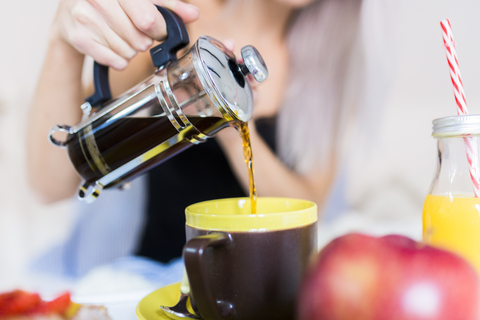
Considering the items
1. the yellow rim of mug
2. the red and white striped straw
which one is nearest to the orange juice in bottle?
the red and white striped straw

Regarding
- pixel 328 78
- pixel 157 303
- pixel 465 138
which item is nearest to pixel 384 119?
pixel 328 78

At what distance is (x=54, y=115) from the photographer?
0.84 m

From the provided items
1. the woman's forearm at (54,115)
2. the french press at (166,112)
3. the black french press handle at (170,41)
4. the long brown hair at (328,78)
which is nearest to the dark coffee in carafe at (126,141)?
the french press at (166,112)

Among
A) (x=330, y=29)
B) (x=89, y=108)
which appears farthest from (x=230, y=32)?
(x=89, y=108)

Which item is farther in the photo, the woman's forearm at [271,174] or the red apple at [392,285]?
the woman's forearm at [271,174]

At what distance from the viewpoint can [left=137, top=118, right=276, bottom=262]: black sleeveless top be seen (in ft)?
3.08

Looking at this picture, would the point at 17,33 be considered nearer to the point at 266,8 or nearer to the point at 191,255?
the point at 266,8

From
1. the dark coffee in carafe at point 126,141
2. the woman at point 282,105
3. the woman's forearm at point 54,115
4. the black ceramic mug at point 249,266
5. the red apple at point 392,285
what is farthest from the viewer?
the woman at point 282,105

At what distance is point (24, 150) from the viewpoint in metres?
0.85

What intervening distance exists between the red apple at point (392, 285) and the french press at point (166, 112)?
278 millimetres

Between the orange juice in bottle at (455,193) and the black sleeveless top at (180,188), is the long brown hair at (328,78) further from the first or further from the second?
the orange juice in bottle at (455,193)

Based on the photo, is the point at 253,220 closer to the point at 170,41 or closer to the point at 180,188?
the point at 170,41

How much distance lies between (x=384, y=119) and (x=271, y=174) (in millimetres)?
315

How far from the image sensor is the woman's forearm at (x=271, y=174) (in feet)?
3.08
